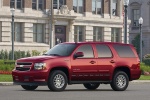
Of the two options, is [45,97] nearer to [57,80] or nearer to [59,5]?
[57,80]

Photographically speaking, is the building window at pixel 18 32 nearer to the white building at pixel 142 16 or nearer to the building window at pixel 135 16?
the white building at pixel 142 16

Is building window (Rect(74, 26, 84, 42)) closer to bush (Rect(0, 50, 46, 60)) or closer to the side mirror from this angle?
bush (Rect(0, 50, 46, 60))

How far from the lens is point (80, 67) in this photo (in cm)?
2514

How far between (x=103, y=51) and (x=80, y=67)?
5.36 feet

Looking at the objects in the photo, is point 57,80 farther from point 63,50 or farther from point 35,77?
point 63,50

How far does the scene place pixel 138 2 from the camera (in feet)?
317

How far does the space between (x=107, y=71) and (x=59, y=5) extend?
37.5m

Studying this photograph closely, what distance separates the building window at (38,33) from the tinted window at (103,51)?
1361 inches

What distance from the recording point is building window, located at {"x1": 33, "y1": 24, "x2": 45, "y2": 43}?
60781 mm

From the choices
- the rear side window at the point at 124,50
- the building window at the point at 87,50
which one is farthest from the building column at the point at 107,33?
the building window at the point at 87,50

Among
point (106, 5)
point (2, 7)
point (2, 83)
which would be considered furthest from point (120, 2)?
point (2, 83)

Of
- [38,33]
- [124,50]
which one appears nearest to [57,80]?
[124,50]

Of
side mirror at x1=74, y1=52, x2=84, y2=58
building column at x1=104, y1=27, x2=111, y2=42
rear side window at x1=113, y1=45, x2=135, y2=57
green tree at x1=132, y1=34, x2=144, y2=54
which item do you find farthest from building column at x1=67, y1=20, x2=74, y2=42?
side mirror at x1=74, y1=52, x2=84, y2=58

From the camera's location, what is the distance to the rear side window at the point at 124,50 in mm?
26531
